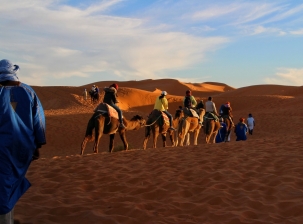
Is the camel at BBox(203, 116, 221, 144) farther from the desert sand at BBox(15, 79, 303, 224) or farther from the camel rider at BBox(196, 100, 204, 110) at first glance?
the desert sand at BBox(15, 79, 303, 224)

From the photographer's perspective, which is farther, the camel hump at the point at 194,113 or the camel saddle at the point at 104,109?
the camel hump at the point at 194,113

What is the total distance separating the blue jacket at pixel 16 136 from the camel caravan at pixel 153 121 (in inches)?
351

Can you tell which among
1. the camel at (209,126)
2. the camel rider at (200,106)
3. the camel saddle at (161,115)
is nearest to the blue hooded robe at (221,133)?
the camel at (209,126)

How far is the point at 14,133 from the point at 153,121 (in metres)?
12.6

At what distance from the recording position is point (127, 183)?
7.85 meters

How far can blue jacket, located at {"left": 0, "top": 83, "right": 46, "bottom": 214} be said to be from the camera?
14.2 ft

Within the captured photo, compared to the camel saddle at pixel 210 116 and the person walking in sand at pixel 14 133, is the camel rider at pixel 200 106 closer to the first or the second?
the camel saddle at pixel 210 116

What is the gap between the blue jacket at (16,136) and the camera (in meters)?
4.32

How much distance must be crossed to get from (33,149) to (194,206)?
269 cm

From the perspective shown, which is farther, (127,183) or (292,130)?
(292,130)

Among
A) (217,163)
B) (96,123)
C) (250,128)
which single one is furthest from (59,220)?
(250,128)

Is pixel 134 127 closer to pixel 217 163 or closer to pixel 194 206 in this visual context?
pixel 217 163

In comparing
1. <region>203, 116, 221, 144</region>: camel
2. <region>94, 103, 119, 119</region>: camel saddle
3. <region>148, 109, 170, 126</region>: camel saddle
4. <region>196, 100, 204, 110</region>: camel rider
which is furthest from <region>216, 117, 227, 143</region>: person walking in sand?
<region>94, 103, 119, 119</region>: camel saddle

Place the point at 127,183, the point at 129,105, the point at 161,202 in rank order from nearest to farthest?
the point at 161,202 → the point at 127,183 → the point at 129,105
